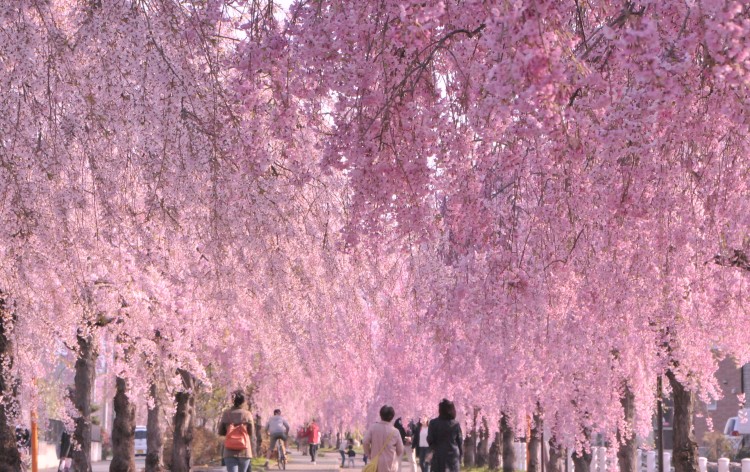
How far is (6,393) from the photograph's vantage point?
16766 mm

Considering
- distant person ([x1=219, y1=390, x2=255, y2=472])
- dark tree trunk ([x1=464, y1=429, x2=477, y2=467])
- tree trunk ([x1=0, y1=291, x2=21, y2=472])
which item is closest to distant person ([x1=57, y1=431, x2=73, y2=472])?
distant person ([x1=219, y1=390, x2=255, y2=472])

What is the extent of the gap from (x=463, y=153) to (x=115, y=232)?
11.7ft

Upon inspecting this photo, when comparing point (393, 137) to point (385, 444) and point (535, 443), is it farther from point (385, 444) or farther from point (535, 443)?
point (535, 443)

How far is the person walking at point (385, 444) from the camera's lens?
15.5m

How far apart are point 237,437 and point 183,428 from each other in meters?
11.0

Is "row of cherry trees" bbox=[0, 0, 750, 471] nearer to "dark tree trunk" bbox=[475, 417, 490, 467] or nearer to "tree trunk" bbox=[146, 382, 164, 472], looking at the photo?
"tree trunk" bbox=[146, 382, 164, 472]

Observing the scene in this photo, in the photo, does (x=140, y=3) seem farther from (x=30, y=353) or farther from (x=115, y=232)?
(x=30, y=353)

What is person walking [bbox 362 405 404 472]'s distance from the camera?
15461 millimetres

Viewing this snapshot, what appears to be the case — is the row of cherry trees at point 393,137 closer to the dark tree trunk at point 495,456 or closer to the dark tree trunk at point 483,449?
the dark tree trunk at point 495,456

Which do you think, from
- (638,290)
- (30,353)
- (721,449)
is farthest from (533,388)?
(721,449)

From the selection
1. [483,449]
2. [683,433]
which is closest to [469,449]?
[483,449]

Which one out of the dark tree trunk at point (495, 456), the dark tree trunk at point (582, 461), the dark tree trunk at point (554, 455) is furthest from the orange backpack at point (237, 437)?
the dark tree trunk at point (495, 456)

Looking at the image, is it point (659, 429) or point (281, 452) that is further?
point (281, 452)

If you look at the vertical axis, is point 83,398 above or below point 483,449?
above
